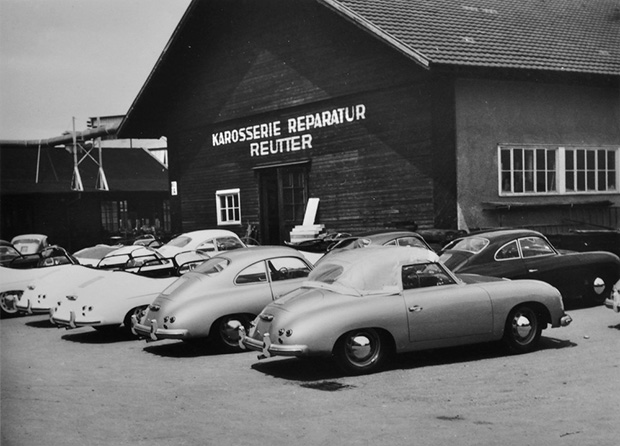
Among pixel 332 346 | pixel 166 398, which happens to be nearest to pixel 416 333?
pixel 332 346

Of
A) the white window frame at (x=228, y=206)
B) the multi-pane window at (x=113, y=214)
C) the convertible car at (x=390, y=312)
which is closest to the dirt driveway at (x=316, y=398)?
the convertible car at (x=390, y=312)

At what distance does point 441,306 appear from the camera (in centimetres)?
813

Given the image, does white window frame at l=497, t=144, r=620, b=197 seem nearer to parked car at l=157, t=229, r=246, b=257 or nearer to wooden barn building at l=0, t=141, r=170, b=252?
parked car at l=157, t=229, r=246, b=257

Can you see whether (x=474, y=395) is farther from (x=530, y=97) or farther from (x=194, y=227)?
(x=194, y=227)

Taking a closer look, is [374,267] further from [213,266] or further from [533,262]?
[533,262]

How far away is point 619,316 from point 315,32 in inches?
429

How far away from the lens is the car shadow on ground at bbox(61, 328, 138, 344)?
1115 centimetres

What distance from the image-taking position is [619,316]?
11.0m

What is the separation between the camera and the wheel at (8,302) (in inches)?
543

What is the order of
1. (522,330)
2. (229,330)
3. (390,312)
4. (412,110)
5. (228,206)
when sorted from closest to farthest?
(390,312)
(522,330)
(229,330)
(412,110)
(228,206)

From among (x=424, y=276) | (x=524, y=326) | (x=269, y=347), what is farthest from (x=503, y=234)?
(x=269, y=347)

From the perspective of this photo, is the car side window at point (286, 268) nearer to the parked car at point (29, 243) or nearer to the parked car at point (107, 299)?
the parked car at point (107, 299)

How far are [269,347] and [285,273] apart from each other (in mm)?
2320

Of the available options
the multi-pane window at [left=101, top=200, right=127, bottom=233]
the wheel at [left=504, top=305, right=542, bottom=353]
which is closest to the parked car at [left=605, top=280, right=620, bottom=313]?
the wheel at [left=504, top=305, right=542, bottom=353]
